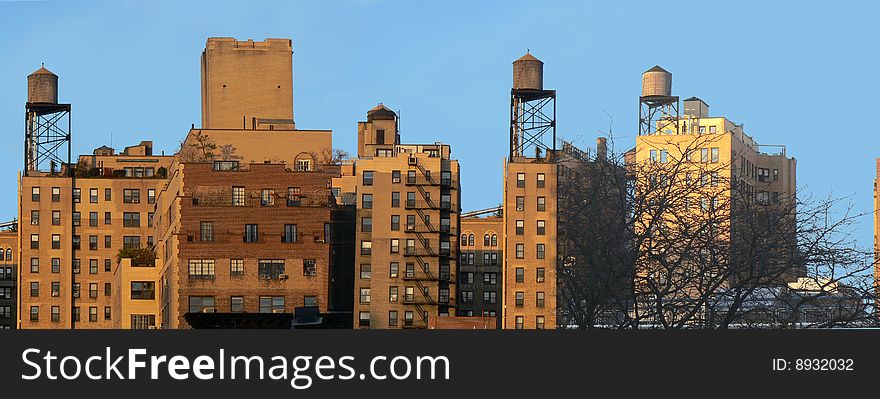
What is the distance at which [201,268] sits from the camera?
6806 inches

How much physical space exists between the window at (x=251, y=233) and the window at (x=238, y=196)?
8.94 ft

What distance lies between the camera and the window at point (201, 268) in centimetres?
17200

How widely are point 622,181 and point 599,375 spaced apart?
1571 inches

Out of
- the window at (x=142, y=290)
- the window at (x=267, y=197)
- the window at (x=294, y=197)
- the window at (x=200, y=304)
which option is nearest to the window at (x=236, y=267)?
the window at (x=200, y=304)

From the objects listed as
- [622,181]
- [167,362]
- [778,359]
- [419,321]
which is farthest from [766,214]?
[419,321]

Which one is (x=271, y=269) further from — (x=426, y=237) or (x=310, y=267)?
(x=426, y=237)

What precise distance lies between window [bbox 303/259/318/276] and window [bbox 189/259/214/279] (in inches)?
301

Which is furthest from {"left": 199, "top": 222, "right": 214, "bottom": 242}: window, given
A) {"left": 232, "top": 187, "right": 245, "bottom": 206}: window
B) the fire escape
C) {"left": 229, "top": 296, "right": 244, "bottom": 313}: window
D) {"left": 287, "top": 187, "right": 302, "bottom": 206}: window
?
the fire escape

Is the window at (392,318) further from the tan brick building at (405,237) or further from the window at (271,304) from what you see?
the window at (271,304)

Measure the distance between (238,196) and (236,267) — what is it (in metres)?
6.72

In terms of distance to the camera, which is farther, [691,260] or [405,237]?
[405,237]

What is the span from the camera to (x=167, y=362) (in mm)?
44625

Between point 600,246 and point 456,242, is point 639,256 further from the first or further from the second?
point 456,242

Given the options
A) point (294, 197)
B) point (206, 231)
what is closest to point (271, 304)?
point (206, 231)
